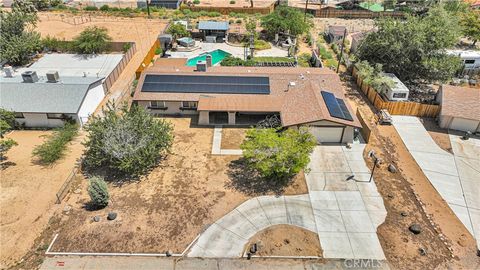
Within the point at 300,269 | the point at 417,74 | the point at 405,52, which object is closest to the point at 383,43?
the point at 405,52

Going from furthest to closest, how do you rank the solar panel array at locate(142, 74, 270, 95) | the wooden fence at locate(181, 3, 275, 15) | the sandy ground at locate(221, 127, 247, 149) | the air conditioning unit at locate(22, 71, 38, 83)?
the wooden fence at locate(181, 3, 275, 15)
the solar panel array at locate(142, 74, 270, 95)
the air conditioning unit at locate(22, 71, 38, 83)
the sandy ground at locate(221, 127, 247, 149)

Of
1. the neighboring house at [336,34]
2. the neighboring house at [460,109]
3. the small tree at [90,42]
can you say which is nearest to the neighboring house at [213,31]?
the small tree at [90,42]

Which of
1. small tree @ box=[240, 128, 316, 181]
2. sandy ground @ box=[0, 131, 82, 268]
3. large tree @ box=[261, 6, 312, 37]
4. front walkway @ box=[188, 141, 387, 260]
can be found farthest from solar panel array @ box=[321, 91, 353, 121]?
large tree @ box=[261, 6, 312, 37]

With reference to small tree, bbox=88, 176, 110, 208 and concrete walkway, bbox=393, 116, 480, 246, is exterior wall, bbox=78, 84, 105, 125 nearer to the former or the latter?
small tree, bbox=88, 176, 110, 208

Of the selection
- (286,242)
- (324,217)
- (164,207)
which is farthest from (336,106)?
(164,207)

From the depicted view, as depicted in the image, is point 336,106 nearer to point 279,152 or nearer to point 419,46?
point 279,152

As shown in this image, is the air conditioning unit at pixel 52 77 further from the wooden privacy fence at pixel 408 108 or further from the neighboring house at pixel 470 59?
the neighboring house at pixel 470 59

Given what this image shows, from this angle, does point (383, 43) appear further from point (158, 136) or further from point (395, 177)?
point (158, 136)
